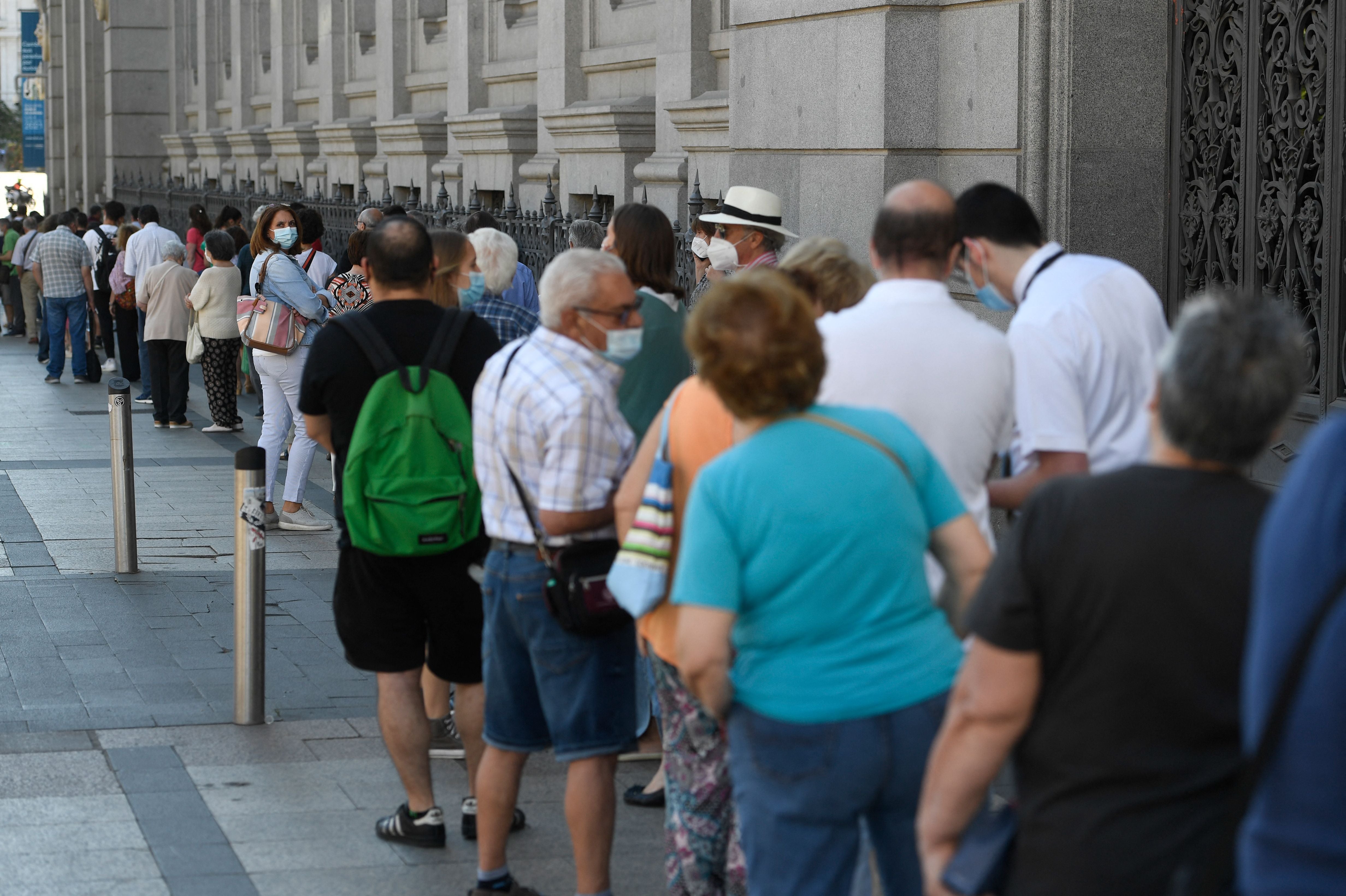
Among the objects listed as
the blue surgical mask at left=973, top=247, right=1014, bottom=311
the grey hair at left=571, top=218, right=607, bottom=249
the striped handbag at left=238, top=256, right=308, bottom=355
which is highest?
the grey hair at left=571, top=218, right=607, bottom=249

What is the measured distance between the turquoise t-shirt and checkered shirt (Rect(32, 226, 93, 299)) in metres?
18.5

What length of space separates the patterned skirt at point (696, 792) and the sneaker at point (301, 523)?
706cm

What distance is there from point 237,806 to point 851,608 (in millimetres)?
3168

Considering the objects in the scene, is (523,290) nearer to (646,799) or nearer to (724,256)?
(724,256)

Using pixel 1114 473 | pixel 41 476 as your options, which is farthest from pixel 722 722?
pixel 41 476

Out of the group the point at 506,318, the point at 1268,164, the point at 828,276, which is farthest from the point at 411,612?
the point at 1268,164

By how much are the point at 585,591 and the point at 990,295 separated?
138cm

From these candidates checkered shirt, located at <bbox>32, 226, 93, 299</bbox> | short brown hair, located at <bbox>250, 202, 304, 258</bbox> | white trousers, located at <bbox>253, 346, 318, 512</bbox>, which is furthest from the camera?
checkered shirt, located at <bbox>32, 226, 93, 299</bbox>

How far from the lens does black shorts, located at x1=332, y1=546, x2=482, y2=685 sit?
5277 mm

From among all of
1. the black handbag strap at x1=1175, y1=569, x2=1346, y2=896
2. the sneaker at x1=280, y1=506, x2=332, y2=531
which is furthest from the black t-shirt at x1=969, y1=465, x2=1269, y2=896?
the sneaker at x1=280, y1=506, x2=332, y2=531

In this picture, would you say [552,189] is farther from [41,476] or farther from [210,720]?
[210,720]

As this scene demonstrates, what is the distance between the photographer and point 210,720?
674cm

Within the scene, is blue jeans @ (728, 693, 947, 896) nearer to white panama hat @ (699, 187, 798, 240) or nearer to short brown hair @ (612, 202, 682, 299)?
short brown hair @ (612, 202, 682, 299)

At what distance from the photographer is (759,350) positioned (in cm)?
329
